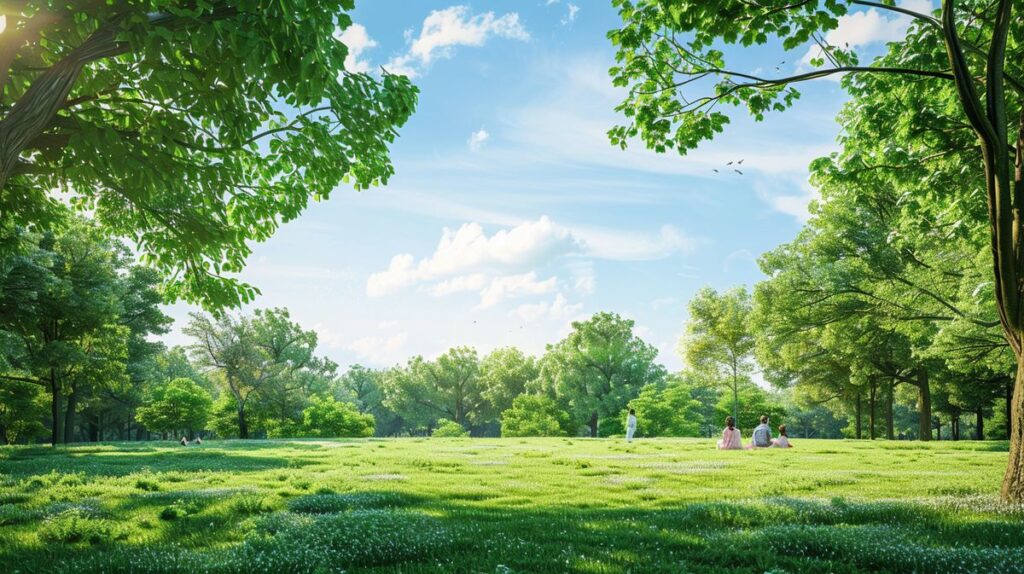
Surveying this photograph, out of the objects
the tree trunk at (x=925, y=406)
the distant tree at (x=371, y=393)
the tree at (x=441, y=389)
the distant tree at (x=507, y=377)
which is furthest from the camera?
the distant tree at (x=371, y=393)

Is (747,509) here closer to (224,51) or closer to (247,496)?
(247,496)

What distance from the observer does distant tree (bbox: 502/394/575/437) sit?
77.7 m

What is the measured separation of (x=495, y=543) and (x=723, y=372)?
65.4 metres

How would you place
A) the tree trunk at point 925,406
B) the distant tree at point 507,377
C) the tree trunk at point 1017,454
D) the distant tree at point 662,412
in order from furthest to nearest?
the distant tree at point 507,377
the distant tree at point 662,412
the tree trunk at point 925,406
the tree trunk at point 1017,454

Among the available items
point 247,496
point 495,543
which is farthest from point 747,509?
point 247,496

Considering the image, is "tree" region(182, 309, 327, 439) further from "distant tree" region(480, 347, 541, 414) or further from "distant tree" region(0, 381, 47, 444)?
"distant tree" region(480, 347, 541, 414)

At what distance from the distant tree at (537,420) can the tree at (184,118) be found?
6509cm

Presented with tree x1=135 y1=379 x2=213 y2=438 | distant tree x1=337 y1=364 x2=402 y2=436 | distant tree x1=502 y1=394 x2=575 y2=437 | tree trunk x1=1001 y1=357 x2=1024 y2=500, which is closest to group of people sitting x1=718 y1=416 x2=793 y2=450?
tree trunk x1=1001 y1=357 x2=1024 y2=500

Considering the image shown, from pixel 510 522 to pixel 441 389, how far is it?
352 feet

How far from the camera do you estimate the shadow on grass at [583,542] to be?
6.89m

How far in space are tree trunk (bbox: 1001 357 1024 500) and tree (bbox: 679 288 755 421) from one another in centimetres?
5666

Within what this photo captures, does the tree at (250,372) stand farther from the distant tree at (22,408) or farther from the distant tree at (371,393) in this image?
the distant tree at (371,393)

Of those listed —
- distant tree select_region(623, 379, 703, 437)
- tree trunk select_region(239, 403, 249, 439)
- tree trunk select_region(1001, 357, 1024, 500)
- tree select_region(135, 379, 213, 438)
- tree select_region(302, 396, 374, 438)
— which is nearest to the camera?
tree trunk select_region(1001, 357, 1024, 500)

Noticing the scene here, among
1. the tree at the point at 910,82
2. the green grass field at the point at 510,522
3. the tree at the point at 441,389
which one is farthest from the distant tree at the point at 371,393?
the tree at the point at 910,82
